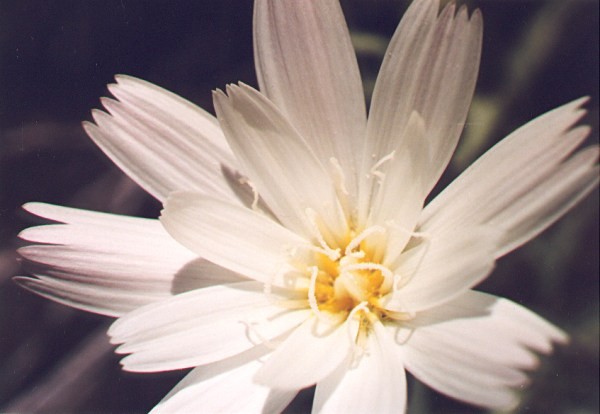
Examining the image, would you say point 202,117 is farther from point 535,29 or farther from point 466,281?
point 535,29

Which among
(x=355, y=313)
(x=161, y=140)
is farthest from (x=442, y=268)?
(x=161, y=140)

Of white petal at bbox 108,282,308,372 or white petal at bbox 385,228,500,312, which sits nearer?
white petal at bbox 385,228,500,312

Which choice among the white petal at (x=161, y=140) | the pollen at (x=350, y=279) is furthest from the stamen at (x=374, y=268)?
the white petal at (x=161, y=140)

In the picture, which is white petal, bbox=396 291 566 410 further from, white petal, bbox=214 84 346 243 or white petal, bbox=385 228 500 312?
white petal, bbox=214 84 346 243

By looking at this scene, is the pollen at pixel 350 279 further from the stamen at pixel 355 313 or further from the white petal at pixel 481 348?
the white petal at pixel 481 348

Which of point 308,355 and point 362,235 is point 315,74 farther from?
point 308,355

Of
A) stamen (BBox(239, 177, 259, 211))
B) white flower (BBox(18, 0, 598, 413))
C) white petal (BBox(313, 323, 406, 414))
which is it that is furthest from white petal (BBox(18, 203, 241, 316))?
white petal (BBox(313, 323, 406, 414))

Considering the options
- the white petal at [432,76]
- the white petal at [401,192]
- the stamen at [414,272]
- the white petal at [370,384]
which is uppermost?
the white petal at [432,76]

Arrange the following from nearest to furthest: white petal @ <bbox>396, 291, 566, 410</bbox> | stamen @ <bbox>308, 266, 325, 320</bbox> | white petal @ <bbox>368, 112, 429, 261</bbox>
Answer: white petal @ <bbox>396, 291, 566, 410</bbox>
white petal @ <bbox>368, 112, 429, 261</bbox>
stamen @ <bbox>308, 266, 325, 320</bbox>
